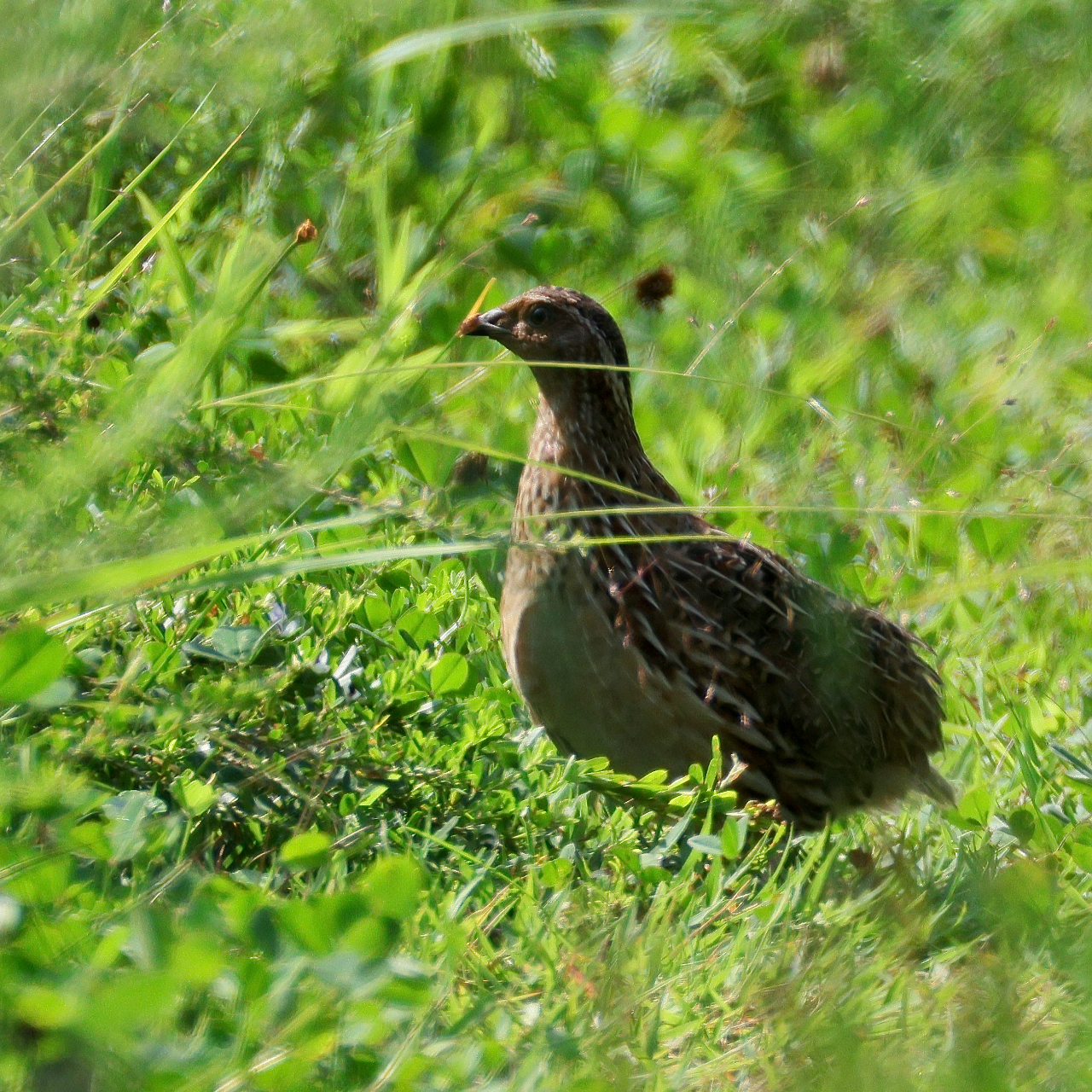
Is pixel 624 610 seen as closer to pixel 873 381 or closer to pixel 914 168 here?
pixel 873 381

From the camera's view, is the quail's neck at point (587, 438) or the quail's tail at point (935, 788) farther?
the quail's neck at point (587, 438)

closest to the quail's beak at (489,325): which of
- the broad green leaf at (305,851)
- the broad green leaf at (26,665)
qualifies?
the broad green leaf at (305,851)

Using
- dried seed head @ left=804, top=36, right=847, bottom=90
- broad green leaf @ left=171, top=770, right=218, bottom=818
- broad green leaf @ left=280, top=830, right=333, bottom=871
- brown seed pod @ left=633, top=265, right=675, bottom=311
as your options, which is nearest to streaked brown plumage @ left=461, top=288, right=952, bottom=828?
brown seed pod @ left=633, top=265, right=675, bottom=311

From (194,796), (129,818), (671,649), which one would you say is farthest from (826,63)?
(671,649)

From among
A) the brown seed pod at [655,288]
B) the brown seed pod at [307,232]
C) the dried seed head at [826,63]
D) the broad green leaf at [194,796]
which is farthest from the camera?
the brown seed pod at [655,288]

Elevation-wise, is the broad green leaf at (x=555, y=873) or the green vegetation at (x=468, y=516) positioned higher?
the green vegetation at (x=468, y=516)

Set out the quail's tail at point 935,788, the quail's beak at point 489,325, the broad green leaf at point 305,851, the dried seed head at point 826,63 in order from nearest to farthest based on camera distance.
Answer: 1. the dried seed head at point 826,63
2. the broad green leaf at point 305,851
3. the quail's tail at point 935,788
4. the quail's beak at point 489,325

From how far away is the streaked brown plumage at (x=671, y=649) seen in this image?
9.94ft

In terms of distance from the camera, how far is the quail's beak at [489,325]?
3.35 m

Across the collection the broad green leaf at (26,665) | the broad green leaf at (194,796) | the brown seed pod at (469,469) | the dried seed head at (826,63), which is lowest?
the brown seed pod at (469,469)

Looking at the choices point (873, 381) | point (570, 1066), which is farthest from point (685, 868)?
point (873, 381)

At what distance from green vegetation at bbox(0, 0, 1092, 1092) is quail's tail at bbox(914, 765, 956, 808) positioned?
0.06 meters

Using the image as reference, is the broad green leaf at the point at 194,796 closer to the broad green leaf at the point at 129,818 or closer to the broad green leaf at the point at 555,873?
the broad green leaf at the point at 129,818

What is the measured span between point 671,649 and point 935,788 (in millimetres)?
637
